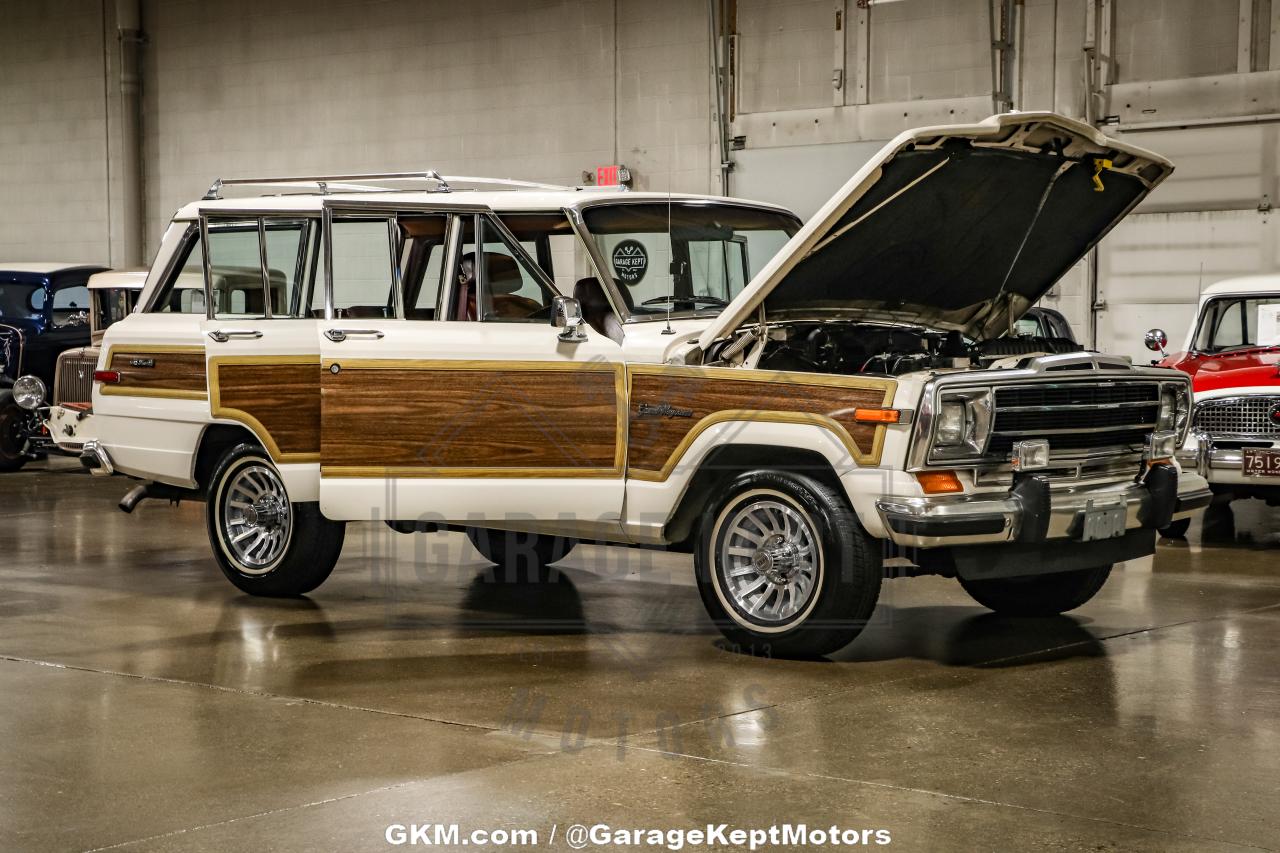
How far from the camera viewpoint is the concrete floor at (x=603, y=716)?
455 centimetres

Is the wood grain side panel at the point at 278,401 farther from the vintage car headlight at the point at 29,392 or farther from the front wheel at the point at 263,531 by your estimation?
the vintage car headlight at the point at 29,392

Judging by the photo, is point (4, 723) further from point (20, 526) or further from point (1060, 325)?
point (1060, 325)

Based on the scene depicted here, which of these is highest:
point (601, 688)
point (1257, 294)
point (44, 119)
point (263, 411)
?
point (44, 119)

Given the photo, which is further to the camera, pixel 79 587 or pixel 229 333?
pixel 79 587

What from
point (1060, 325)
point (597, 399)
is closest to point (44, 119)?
point (1060, 325)

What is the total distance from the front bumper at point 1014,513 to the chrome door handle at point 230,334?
368 cm

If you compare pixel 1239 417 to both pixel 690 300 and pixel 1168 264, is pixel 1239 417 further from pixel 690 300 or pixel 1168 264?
pixel 1168 264

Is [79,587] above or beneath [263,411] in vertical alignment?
beneath

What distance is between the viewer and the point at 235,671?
21.9 feet

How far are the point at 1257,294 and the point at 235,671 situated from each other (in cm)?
876

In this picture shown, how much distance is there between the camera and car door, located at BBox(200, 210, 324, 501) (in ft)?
27.0

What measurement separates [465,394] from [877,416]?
2121 millimetres

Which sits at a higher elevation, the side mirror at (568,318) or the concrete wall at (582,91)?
the concrete wall at (582,91)

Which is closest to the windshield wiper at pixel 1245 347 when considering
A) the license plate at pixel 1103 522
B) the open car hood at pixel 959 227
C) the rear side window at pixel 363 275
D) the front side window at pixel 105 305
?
the open car hood at pixel 959 227
